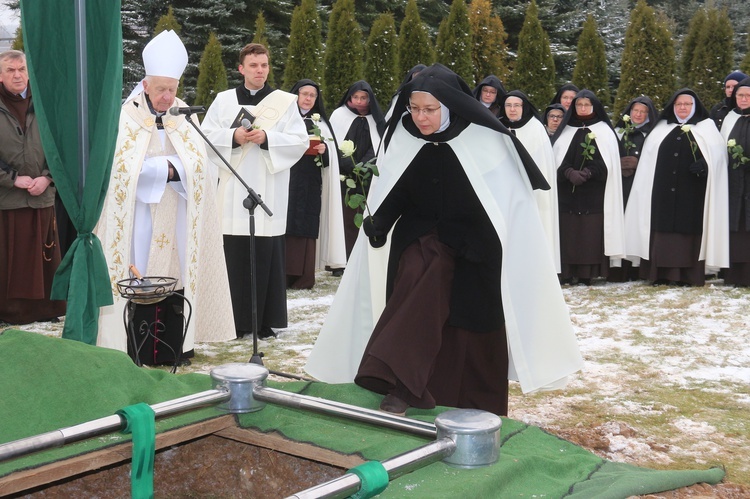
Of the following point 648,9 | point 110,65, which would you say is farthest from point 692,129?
point 110,65

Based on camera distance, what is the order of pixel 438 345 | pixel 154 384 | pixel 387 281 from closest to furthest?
pixel 154 384
pixel 438 345
pixel 387 281

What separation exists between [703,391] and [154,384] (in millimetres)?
4111

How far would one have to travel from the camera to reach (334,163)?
1089 centimetres

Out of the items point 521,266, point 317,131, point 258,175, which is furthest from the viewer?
point 317,131

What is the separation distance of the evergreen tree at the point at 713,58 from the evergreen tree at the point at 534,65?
8.70 ft

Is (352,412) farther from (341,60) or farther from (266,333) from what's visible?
(341,60)

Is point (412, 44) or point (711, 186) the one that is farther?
point (412, 44)

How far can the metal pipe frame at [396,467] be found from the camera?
7.52 feet

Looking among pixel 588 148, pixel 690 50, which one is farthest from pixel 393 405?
pixel 690 50

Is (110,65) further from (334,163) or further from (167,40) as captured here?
(334,163)

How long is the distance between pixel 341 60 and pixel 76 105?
11.1 m

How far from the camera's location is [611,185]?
36.7 ft

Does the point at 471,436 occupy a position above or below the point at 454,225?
below

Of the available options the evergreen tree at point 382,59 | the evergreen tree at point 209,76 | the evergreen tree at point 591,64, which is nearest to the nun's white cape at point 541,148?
the evergreen tree at point 382,59
